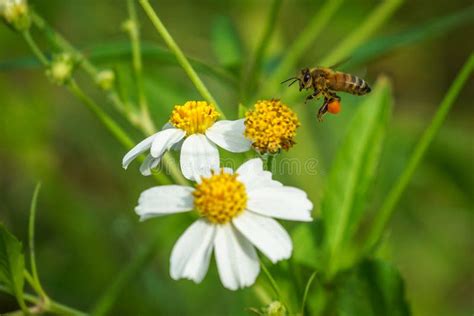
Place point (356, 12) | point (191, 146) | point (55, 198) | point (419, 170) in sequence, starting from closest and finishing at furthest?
point (191, 146) → point (55, 198) → point (419, 170) → point (356, 12)

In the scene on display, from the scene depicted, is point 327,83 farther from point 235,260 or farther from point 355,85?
point 235,260

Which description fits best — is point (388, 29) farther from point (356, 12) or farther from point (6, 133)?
point (6, 133)

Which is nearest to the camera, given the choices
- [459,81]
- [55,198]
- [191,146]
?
[191,146]

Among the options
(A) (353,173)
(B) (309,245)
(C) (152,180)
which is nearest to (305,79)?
(A) (353,173)

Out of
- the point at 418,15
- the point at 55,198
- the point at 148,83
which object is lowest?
the point at 55,198

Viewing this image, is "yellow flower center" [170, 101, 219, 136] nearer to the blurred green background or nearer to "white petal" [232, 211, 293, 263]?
"white petal" [232, 211, 293, 263]

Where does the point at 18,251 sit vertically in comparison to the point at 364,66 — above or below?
below

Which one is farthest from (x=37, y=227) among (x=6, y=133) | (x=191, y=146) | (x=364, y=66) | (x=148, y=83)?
(x=191, y=146)
